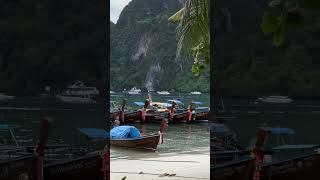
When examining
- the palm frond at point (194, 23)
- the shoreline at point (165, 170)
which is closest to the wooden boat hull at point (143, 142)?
the shoreline at point (165, 170)

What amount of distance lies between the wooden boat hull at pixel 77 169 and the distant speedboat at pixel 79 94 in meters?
0.48

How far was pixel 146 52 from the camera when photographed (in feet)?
277

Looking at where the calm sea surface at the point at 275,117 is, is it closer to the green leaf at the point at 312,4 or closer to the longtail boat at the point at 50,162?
the longtail boat at the point at 50,162

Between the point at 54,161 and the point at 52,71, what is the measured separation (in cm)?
76

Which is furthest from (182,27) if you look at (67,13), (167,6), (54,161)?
(167,6)

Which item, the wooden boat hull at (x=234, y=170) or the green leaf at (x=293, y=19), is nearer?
the green leaf at (x=293, y=19)

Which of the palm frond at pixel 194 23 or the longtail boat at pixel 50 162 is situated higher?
the palm frond at pixel 194 23

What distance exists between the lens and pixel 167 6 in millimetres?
75188

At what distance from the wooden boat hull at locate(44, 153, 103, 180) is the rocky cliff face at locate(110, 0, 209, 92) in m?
69.1

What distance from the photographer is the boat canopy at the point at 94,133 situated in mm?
3631

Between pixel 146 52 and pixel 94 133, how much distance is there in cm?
8101

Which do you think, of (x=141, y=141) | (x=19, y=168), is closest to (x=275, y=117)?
(x=19, y=168)

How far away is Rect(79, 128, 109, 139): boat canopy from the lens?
3.63 meters

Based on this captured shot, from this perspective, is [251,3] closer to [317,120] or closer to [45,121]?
[317,120]
